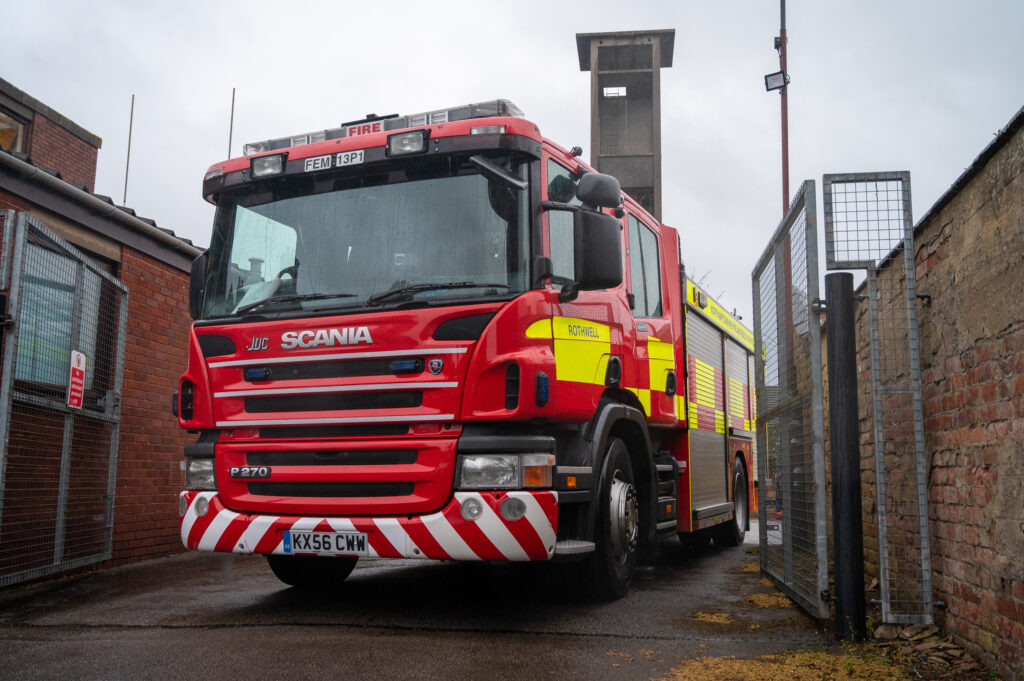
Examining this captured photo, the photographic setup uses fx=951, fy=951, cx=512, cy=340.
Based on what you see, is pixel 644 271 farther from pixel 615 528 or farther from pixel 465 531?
pixel 465 531

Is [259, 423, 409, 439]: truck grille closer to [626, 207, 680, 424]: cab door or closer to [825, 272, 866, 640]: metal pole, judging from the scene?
[626, 207, 680, 424]: cab door

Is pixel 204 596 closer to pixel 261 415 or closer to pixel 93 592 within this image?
pixel 93 592

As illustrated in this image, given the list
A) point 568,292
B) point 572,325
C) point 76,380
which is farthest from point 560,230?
point 76,380

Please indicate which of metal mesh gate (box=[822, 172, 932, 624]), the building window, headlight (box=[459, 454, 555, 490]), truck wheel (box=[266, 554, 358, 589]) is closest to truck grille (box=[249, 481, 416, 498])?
headlight (box=[459, 454, 555, 490])

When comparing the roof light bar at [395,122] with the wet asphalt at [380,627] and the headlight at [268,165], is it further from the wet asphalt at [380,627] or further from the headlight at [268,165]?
the wet asphalt at [380,627]

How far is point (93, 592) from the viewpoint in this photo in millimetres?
6613

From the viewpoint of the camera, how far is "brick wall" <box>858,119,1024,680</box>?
12.3 feet

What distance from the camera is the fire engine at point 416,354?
16.5 feet

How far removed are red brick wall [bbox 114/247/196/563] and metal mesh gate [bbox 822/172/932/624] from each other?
615 cm

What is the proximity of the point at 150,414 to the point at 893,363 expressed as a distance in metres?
6.50

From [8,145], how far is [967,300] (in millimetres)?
14903

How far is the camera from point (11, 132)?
15.0 meters

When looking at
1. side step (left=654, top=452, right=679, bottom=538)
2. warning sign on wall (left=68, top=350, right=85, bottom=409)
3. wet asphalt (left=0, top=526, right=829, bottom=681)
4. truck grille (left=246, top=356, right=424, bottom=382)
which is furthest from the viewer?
warning sign on wall (left=68, top=350, right=85, bottom=409)

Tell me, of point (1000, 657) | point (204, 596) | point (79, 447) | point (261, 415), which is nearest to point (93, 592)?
point (204, 596)
